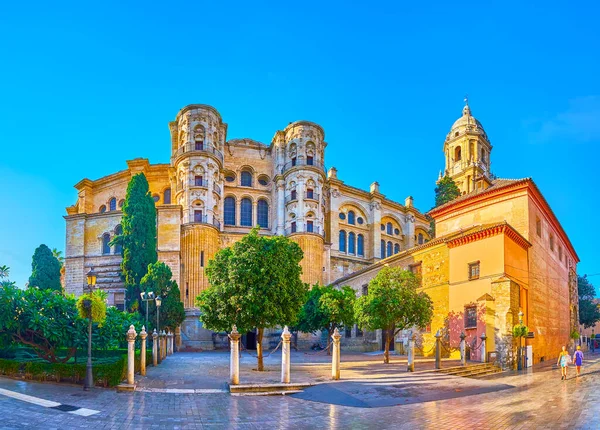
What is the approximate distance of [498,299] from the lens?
23.0 meters

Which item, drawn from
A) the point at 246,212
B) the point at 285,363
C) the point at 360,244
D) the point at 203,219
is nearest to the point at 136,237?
the point at 203,219

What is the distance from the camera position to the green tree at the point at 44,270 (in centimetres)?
4131

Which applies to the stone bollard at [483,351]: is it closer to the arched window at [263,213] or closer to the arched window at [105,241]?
the arched window at [263,213]

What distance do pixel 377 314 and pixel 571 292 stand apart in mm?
25616

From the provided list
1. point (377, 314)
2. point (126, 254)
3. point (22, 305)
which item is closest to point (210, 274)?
point (22, 305)

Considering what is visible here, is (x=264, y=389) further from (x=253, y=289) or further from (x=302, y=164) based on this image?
(x=302, y=164)

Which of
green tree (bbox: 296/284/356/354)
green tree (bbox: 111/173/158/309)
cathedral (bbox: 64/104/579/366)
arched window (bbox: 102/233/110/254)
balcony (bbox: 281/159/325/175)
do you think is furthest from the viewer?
balcony (bbox: 281/159/325/175)

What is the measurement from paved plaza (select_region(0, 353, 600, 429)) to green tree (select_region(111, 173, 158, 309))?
65.2 feet

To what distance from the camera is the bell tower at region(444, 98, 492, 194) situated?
55.2 m

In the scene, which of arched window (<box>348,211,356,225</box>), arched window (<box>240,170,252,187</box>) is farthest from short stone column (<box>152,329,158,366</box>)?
arched window (<box>348,211,356,225</box>)

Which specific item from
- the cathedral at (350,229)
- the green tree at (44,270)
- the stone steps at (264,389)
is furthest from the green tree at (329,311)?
the green tree at (44,270)

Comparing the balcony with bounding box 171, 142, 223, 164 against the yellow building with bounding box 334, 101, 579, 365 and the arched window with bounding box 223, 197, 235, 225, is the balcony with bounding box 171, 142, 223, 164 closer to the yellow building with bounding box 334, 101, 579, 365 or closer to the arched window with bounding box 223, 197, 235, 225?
the arched window with bounding box 223, 197, 235, 225

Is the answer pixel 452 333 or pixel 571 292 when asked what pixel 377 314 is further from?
pixel 571 292

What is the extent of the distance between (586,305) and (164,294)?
47.5 m
